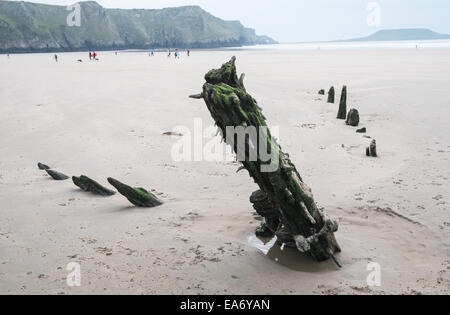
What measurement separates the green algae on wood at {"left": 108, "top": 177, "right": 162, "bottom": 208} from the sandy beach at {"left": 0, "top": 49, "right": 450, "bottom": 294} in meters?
0.20

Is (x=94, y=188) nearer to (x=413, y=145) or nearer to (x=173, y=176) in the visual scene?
(x=173, y=176)

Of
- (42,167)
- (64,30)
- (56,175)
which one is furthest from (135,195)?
(64,30)

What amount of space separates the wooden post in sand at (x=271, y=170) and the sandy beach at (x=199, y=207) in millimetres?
403

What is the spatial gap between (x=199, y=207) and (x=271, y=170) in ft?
10.2

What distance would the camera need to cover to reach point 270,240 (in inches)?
258

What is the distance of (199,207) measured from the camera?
792cm

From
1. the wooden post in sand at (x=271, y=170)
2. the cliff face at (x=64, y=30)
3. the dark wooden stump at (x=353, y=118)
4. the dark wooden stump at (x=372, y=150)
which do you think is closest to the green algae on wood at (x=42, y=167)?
the wooden post in sand at (x=271, y=170)

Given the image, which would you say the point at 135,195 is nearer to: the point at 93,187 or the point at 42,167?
the point at 93,187

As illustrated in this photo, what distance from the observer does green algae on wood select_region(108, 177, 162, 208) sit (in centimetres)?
772

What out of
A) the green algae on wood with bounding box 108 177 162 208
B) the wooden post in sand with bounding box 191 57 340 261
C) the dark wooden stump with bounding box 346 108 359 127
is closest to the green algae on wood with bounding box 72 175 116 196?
the green algae on wood with bounding box 108 177 162 208

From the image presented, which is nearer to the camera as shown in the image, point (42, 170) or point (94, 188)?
point (94, 188)

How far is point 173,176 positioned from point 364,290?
5811 millimetres

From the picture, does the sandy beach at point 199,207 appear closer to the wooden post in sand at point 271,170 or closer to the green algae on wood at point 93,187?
the green algae on wood at point 93,187
